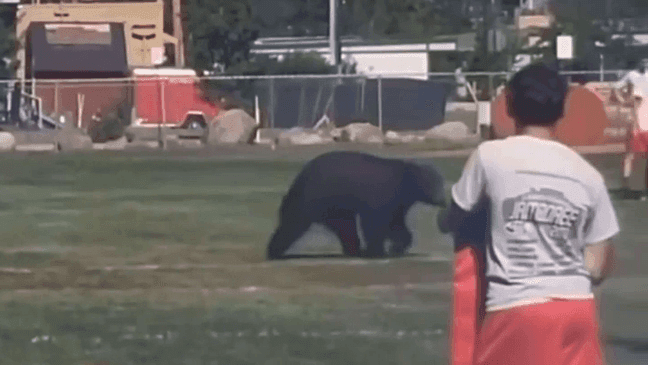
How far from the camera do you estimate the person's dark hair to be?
483 centimetres

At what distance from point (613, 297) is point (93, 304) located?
3.78m

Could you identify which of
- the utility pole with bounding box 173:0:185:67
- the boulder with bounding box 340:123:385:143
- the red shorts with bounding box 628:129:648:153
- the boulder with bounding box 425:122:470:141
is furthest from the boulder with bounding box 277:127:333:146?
the red shorts with bounding box 628:129:648:153

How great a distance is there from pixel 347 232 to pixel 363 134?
23.6 metres

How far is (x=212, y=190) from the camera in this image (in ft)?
78.7

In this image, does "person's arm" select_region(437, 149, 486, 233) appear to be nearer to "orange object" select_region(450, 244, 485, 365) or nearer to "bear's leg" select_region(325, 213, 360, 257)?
"orange object" select_region(450, 244, 485, 365)

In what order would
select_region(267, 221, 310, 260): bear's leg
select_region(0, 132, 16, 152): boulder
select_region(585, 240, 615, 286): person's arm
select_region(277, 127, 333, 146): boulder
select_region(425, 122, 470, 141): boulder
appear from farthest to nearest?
select_region(425, 122, 470, 141): boulder
select_region(277, 127, 333, 146): boulder
select_region(0, 132, 16, 152): boulder
select_region(267, 221, 310, 260): bear's leg
select_region(585, 240, 615, 286): person's arm

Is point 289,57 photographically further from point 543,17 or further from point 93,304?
point 93,304

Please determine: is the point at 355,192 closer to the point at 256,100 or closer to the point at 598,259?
the point at 598,259

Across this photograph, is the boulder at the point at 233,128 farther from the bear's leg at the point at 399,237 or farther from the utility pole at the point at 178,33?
the bear's leg at the point at 399,237

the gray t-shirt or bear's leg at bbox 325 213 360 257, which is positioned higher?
the gray t-shirt

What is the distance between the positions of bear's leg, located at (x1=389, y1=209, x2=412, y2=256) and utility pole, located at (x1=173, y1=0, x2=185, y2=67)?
40.1 meters

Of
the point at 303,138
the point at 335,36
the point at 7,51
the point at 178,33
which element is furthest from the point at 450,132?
the point at 7,51

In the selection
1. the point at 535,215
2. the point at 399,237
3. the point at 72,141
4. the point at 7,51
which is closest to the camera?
the point at 535,215

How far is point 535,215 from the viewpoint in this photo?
4824 mm
